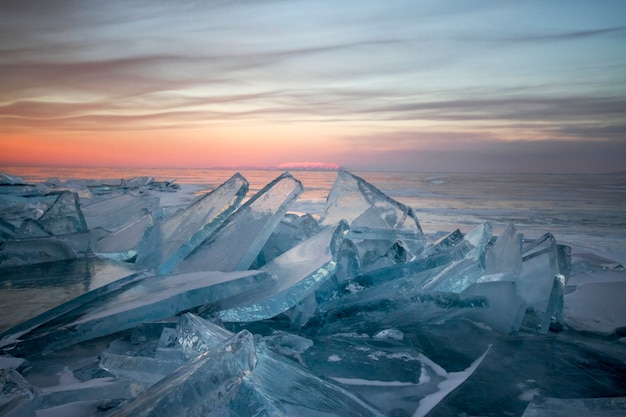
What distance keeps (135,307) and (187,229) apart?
4.44ft

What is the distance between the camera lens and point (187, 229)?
3342 millimetres

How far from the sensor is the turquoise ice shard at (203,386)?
0.98 metres

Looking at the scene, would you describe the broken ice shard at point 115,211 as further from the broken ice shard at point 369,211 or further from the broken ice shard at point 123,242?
the broken ice shard at point 369,211

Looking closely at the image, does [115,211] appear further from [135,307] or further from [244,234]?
[135,307]

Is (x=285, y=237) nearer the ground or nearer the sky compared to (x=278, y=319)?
nearer the sky

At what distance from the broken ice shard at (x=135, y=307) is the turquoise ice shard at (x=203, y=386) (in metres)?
0.96

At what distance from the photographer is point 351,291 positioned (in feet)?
7.63

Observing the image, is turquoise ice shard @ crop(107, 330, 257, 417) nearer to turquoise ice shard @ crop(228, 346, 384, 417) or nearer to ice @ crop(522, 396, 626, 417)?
turquoise ice shard @ crop(228, 346, 384, 417)

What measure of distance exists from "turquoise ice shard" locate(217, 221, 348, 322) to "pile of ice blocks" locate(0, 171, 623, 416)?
1 cm

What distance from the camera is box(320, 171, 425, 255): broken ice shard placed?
339 centimetres

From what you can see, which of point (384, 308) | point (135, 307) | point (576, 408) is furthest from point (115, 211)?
point (576, 408)

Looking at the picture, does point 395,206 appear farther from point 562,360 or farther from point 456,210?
point 456,210

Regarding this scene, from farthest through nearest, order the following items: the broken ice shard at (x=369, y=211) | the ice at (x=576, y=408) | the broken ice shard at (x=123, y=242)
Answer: the broken ice shard at (x=123, y=242) < the broken ice shard at (x=369, y=211) < the ice at (x=576, y=408)

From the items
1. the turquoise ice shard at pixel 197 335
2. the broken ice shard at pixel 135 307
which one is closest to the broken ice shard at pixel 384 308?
the broken ice shard at pixel 135 307
